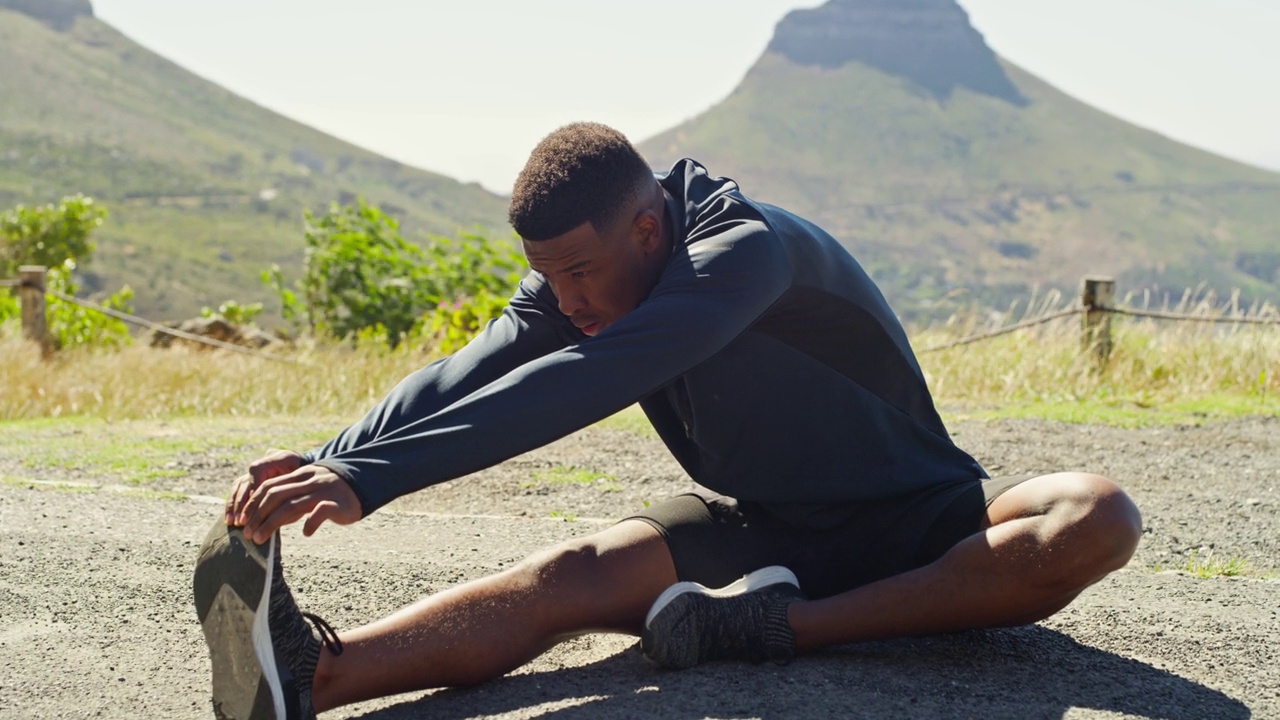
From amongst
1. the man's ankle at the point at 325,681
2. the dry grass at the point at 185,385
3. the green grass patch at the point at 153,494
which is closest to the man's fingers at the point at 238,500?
the man's ankle at the point at 325,681

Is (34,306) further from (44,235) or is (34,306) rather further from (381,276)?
(44,235)

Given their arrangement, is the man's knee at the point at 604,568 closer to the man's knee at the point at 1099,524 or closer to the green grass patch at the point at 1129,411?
the man's knee at the point at 1099,524

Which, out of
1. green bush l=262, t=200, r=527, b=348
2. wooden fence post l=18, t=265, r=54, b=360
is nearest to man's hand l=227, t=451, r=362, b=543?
green bush l=262, t=200, r=527, b=348

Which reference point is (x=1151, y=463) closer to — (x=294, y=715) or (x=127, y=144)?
(x=294, y=715)

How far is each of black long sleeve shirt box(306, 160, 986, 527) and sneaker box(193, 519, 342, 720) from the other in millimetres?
247

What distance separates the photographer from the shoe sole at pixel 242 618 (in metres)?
2.61

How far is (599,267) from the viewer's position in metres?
2.97

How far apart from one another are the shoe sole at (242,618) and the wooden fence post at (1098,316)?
8.23 meters

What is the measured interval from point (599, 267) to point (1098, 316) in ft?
25.2

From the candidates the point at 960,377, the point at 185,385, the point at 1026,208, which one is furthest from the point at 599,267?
the point at 1026,208

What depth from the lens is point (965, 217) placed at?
173 meters

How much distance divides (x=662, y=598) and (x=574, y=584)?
0.22m

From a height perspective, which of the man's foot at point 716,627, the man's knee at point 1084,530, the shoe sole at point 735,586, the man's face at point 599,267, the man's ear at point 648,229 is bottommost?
the man's foot at point 716,627

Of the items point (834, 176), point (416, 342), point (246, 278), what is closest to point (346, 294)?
point (416, 342)
